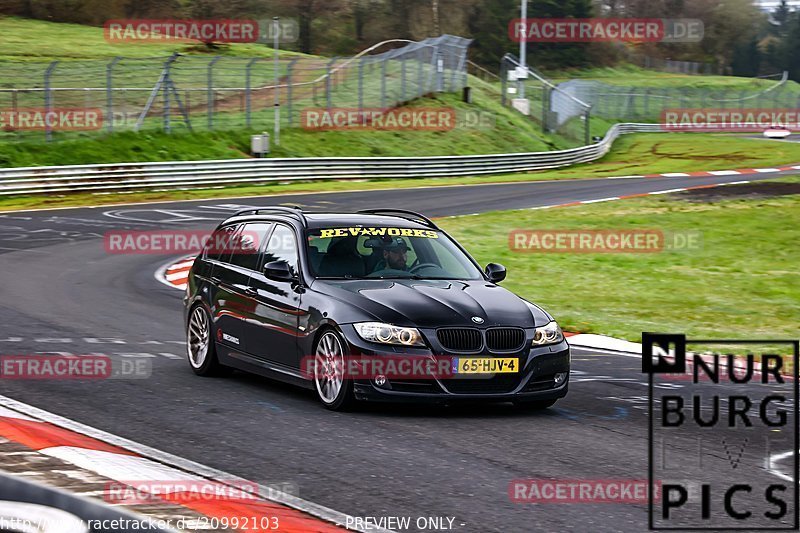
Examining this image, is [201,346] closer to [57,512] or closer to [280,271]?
[280,271]

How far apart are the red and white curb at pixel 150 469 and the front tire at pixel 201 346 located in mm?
2131

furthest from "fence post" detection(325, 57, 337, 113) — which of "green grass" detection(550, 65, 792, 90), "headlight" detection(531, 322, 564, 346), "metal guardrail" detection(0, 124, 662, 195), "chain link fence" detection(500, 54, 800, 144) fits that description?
"green grass" detection(550, 65, 792, 90)

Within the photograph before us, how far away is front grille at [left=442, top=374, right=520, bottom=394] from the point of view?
28.7 ft

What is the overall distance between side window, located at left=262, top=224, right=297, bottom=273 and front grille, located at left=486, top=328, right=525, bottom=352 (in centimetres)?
189

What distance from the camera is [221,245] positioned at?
1123 centimetres

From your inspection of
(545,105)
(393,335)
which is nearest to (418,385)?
(393,335)

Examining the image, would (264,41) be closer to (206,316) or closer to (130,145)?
(130,145)

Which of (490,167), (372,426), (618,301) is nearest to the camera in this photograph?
(372,426)

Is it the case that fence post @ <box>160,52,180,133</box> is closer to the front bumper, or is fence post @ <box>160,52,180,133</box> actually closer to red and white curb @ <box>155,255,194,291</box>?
red and white curb @ <box>155,255,194,291</box>

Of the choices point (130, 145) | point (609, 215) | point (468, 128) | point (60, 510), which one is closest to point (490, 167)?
point (468, 128)

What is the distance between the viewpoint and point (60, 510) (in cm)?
408

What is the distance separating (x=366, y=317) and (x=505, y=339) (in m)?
1.02

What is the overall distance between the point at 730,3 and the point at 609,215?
4758 inches

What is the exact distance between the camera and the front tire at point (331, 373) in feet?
29.0
